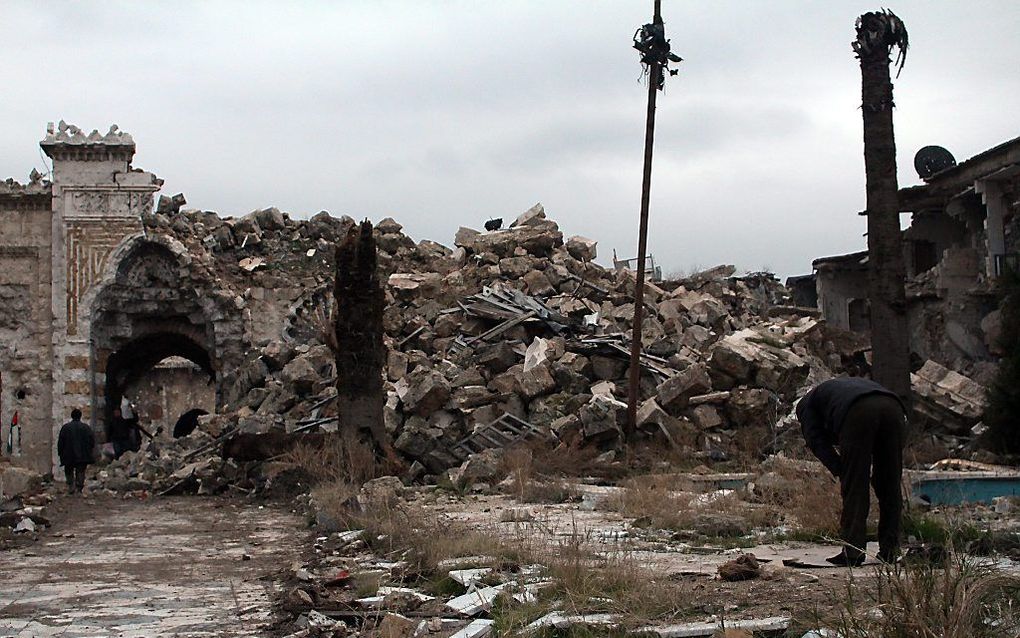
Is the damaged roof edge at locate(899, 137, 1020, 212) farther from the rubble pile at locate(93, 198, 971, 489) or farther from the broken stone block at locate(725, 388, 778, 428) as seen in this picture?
the broken stone block at locate(725, 388, 778, 428)

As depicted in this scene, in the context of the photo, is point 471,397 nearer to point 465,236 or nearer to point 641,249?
point 641,249

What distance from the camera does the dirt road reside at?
6.10 m

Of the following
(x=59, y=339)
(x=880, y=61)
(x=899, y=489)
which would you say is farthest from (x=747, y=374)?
(x=59, y=339)

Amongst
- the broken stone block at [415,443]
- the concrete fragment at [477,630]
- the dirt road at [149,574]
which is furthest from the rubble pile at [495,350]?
the concrete fragment at [477,630]

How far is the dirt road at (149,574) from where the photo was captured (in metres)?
6.10

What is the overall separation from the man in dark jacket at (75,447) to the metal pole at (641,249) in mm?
8164

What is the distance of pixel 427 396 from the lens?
15836 mm

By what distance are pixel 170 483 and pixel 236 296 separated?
6.06 m

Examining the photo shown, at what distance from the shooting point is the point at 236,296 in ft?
72.7

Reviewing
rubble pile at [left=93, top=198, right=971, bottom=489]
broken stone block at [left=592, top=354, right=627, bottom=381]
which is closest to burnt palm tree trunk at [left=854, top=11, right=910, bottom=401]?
rubble pile at [left=93, top=198, right=971, bottom=489]

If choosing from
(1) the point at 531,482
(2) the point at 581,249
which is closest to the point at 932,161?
(2) the point at 581,249

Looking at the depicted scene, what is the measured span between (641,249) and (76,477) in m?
9.36

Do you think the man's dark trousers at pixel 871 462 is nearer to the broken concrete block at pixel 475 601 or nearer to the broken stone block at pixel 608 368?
the broken concrete block at pixel 475 601

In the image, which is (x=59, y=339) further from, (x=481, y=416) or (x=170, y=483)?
(x=481, y=416)
